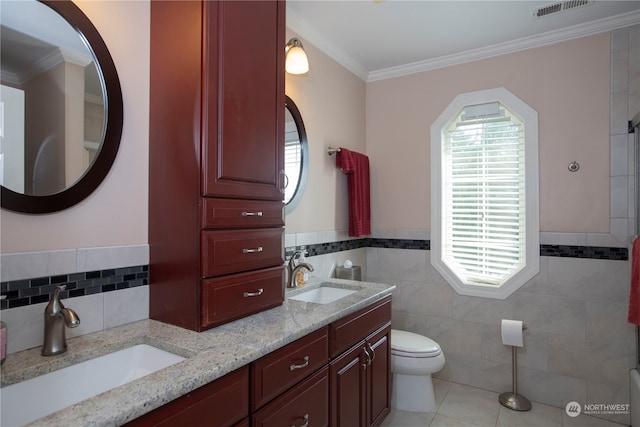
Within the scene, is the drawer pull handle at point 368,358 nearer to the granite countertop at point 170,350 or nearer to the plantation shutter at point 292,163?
the granite countertop at point 170,350

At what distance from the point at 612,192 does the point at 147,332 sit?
280 cm

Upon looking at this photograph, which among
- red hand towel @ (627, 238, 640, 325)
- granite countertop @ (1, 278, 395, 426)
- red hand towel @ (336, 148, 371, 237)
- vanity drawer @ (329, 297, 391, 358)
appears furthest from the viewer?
red hand towel @ (336, 148, 371, 237)

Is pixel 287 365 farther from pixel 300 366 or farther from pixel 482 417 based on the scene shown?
pixel 482 417

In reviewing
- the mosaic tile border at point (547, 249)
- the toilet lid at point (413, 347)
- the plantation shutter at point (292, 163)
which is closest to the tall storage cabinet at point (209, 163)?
the plantation shutter at point (292, 163)

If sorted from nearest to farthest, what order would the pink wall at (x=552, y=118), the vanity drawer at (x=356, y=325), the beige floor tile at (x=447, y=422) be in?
the vanity drawer at (x=356, y=325) → the beige floor tile at (x=447, y=422) → the pink wall at (x=552, y=118)

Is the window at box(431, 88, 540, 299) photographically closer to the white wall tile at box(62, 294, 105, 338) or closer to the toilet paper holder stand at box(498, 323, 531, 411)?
the toilet paper holder stand at box(498, 323, 531, 411)

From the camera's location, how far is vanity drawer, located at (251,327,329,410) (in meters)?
1.18

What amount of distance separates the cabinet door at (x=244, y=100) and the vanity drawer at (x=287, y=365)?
63 cm

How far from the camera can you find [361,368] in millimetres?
1819

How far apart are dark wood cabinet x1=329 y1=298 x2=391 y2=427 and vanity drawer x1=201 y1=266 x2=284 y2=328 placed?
12.4 inches

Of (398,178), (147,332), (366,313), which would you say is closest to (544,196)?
(398,178)

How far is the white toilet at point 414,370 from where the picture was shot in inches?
91.0

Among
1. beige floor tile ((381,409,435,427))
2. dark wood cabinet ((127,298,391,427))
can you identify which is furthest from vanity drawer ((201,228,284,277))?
beige floor tile ((381,409,435,427))

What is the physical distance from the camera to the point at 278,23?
5.47ft
